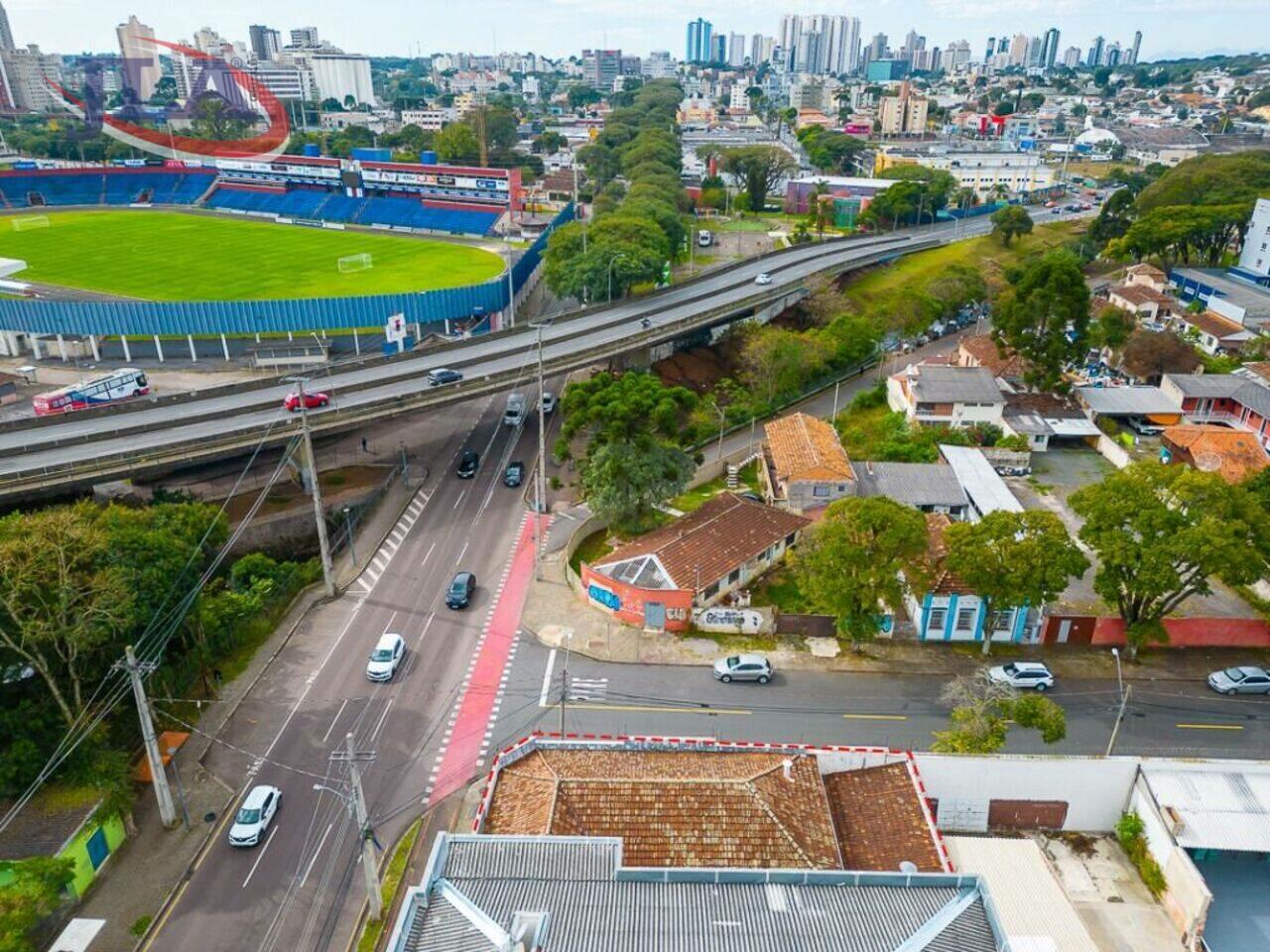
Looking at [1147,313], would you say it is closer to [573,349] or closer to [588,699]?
[573,349]

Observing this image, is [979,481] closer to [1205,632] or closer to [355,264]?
[1205,632]

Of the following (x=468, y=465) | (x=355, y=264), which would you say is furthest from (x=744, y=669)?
(x=355, y=264)

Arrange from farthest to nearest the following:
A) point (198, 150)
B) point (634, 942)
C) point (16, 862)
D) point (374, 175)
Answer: point (198, 150)
point (374, 175)
point (16, 862)
point (634, 942)

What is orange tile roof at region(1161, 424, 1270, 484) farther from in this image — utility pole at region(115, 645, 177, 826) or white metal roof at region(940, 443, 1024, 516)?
utility pole at region(115, 645, 177, 826)

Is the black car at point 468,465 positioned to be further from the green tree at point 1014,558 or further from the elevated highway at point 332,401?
the green tree at point 1014,558

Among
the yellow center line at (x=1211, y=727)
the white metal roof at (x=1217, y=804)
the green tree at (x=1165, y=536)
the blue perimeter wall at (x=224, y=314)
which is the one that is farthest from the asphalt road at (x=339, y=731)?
the blue perimeter wall at (x=224, y=314)

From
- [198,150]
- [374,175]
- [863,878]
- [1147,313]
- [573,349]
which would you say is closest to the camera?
[863,878]

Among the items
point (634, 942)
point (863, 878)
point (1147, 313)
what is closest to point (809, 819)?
point (863, 878)
